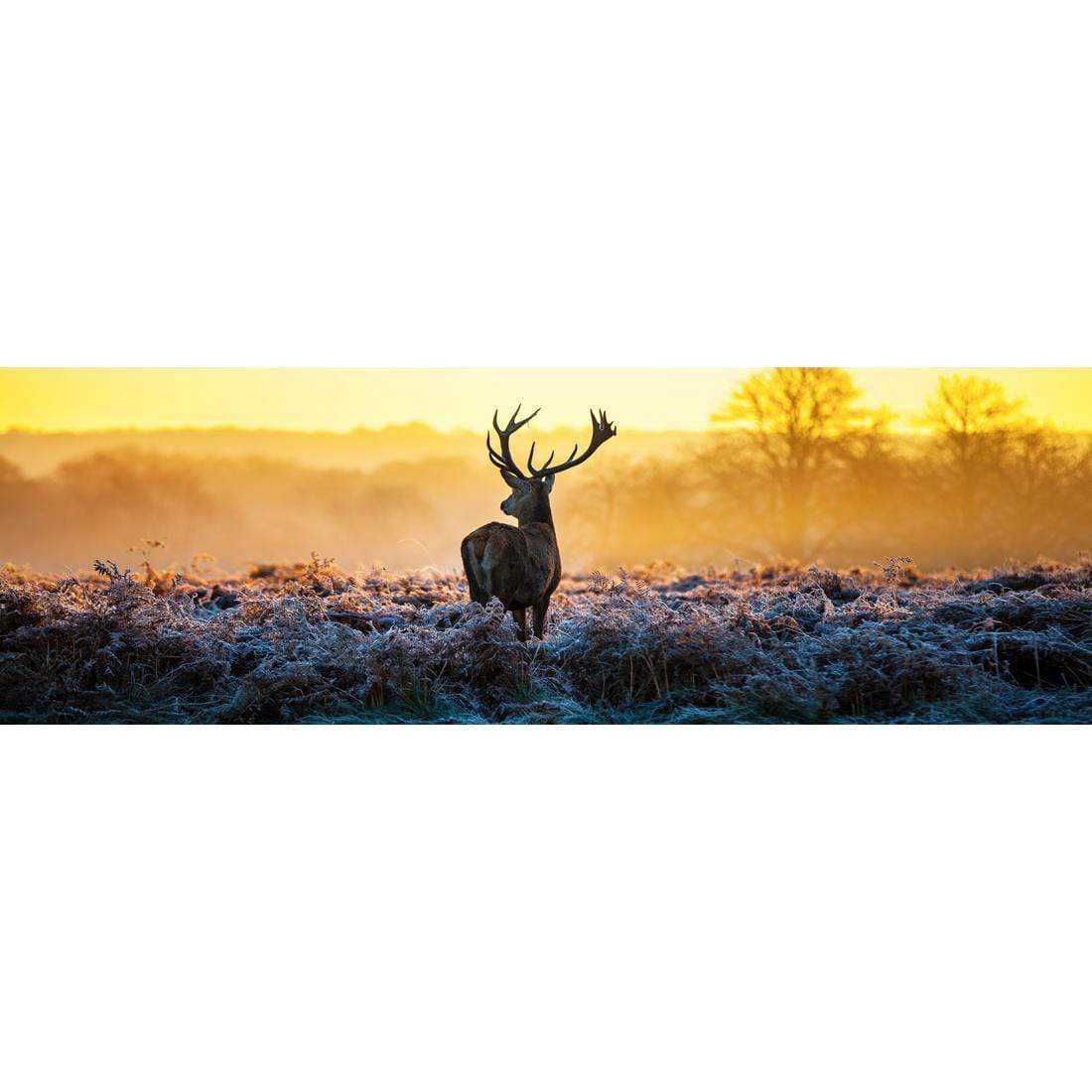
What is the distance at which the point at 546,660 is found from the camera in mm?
9742

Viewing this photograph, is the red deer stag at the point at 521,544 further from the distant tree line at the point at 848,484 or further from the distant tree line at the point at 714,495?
the distant tree line at the point at 848,484

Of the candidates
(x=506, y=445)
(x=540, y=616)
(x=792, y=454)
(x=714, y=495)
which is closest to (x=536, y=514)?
(x=506, y=445)

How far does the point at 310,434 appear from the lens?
10.7 m

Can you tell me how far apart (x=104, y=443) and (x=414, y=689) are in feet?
9.43

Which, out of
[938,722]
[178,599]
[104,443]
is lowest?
[938,722]

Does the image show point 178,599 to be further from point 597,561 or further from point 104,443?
point 597,561

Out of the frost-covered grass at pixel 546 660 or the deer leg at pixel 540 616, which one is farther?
the deer leg at pixel 540 616

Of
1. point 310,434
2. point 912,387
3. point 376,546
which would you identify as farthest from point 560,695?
point 912,387

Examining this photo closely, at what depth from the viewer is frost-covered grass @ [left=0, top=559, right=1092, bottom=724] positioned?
31.4 feet

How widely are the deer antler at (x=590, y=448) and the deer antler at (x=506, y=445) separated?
0.11 meters

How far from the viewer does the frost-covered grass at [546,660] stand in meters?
9.58

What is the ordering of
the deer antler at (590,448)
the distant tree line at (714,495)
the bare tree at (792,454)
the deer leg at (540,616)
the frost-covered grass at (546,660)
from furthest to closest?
1. the bare tree at (792,454)
2. the distant tree line at (714,495)
3. the deer antler at (590,448)
4. the deer leg at (540,616)
5. the frost-covered grass at (546,660)

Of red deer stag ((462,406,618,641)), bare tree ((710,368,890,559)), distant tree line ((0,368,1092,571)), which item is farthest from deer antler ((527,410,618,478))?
bare tree ((710,368,890,559))

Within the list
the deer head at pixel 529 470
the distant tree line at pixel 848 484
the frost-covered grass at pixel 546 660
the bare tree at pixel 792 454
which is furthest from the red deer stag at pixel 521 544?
the bare tree at pixel 792 454
